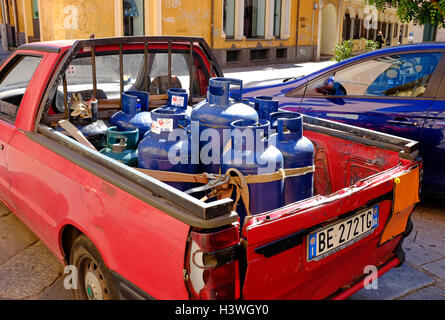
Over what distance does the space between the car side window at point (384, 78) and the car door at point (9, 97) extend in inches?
116

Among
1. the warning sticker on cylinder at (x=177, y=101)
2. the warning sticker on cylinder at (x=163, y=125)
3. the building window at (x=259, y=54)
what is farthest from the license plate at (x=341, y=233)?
the building window at (x=259, y=54)

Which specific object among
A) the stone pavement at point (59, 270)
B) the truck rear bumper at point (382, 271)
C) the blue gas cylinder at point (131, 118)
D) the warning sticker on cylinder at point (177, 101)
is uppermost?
the warning sticker on cylinder at point (177, 101)

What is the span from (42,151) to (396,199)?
2.21m

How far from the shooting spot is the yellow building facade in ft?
49.9

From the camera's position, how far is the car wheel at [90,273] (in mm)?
2380

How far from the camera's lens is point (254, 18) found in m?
21.3

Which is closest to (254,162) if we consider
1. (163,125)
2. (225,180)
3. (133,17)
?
(225,180)

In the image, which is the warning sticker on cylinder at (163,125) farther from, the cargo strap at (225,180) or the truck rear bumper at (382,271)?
the truck rear bumper at (382,271)

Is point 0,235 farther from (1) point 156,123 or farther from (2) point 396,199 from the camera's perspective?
(2) point 396,199

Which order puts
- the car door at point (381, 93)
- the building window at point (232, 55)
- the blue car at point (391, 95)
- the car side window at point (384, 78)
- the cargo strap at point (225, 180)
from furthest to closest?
the building window at point (232, 55) → the car side window at point (384, 78) → the car door at point (381, 93) → the blue car at point (391, 95) → the cargo strap at point (225, 180)

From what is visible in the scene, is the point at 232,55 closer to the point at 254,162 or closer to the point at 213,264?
the point at 254,162

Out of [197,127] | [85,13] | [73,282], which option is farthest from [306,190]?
[85,13]

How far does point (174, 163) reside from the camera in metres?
A: 2.56

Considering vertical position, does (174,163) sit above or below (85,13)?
below
